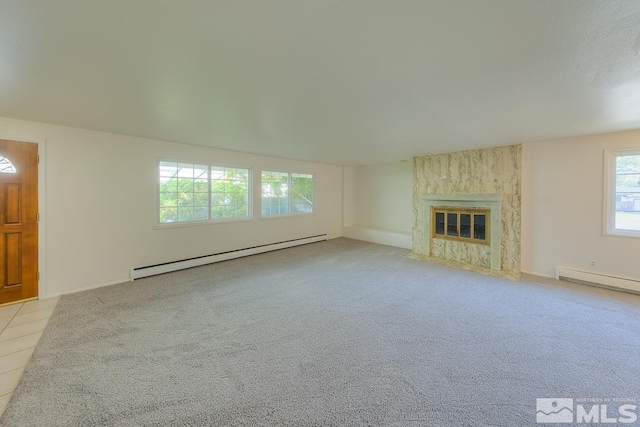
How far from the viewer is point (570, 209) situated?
3.89 meters

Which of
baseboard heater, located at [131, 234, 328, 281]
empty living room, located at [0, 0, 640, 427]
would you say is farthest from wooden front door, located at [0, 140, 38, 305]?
baseboard heater, located at [131, 234, 328, 281]

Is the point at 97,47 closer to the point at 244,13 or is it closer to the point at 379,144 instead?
the point at 244,13

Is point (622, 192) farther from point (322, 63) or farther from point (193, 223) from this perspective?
point (193, 223)

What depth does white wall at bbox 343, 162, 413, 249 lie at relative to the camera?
659cm

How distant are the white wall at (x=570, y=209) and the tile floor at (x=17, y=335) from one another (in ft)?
20.9

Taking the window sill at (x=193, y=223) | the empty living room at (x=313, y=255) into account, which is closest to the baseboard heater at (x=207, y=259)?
the empty living room at (x=313, y=255)

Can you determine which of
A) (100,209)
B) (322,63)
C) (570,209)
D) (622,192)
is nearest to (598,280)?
(570,209)

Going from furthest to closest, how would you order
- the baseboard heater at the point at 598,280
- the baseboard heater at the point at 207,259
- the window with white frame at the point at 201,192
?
the window with white frame at the point at 201,192 → the baseboard heater at the point at 207,259 → the baseboard heater at the point at 598,280

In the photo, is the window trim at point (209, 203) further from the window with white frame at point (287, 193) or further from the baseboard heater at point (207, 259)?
the baseboard heater at point (207, 259)

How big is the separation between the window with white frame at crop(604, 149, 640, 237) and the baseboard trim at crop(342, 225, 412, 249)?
10.8 feet

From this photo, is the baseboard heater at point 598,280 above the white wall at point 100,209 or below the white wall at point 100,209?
below

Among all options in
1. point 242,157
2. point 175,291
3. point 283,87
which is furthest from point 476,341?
point 242,157

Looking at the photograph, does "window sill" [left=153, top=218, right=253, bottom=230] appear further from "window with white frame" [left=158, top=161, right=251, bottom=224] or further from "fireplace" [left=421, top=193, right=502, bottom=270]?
"fireplace" [left=421, top=193, right=502, bottom=270]

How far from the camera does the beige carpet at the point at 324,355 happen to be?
1.52 metres
